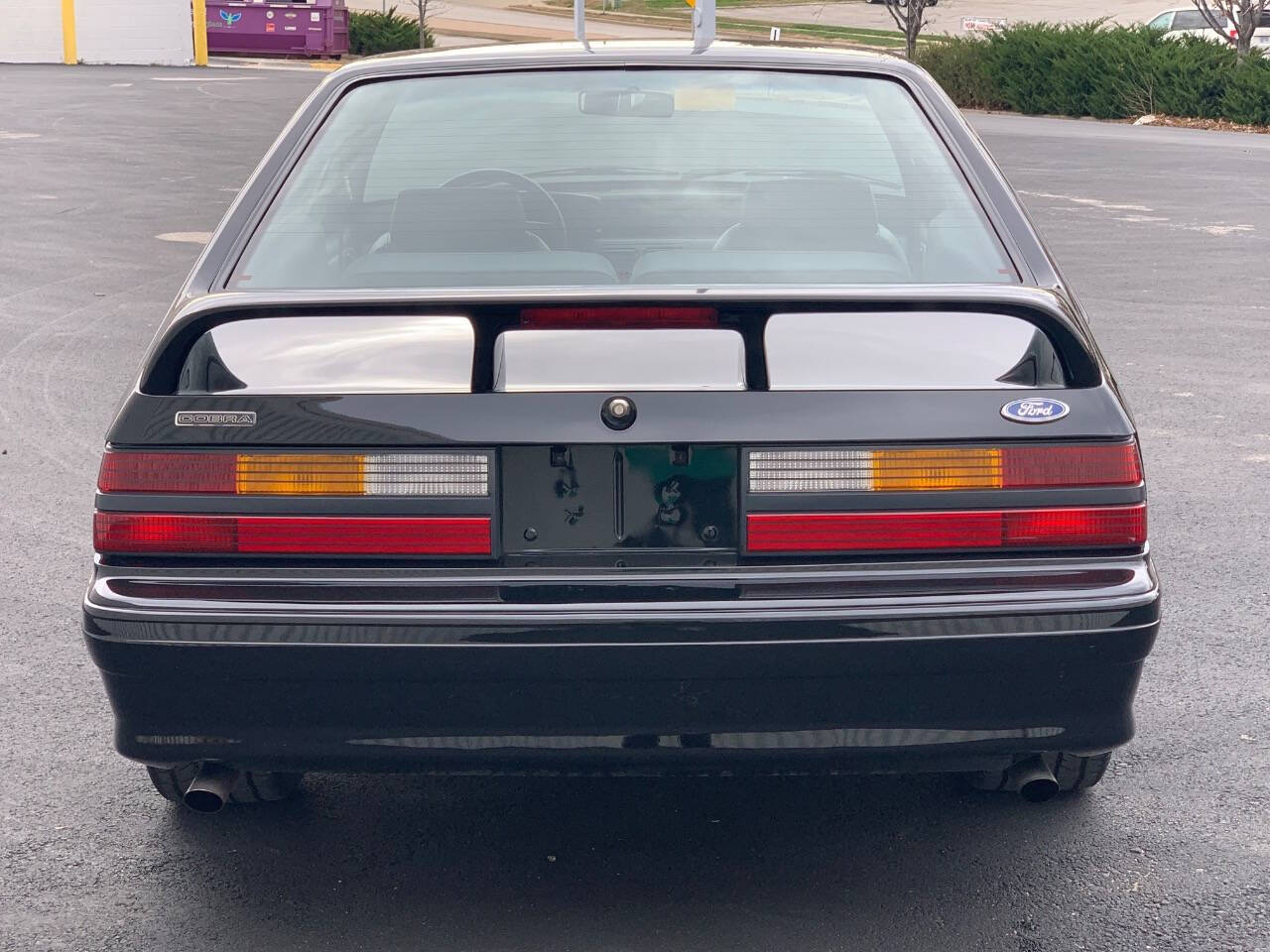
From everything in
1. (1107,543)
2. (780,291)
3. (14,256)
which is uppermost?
(780,291)

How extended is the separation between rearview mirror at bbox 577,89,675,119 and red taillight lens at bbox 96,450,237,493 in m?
1.33

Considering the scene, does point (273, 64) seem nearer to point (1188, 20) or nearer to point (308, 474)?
point (1188, 20)

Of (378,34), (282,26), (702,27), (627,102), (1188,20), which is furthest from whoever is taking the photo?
(378,34)

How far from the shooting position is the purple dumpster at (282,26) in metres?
37.8

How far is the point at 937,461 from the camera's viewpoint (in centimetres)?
272

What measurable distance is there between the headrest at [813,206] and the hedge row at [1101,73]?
22.3m

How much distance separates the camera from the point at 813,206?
346cm

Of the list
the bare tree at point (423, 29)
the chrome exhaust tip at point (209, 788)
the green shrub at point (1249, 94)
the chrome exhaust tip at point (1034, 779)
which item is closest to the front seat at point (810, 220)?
the chrome exhaust tip at point (1034, 779)

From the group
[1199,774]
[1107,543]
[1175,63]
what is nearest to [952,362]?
[1107,543]

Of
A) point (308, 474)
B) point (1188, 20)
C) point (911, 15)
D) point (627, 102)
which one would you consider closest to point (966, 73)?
point (911, 15)

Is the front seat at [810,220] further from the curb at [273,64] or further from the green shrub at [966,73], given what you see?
the curb at [273,64]

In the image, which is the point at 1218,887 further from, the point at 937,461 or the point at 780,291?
the point at 780,291

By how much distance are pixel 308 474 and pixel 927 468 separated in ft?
3.44

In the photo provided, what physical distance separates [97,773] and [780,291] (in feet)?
6.47
